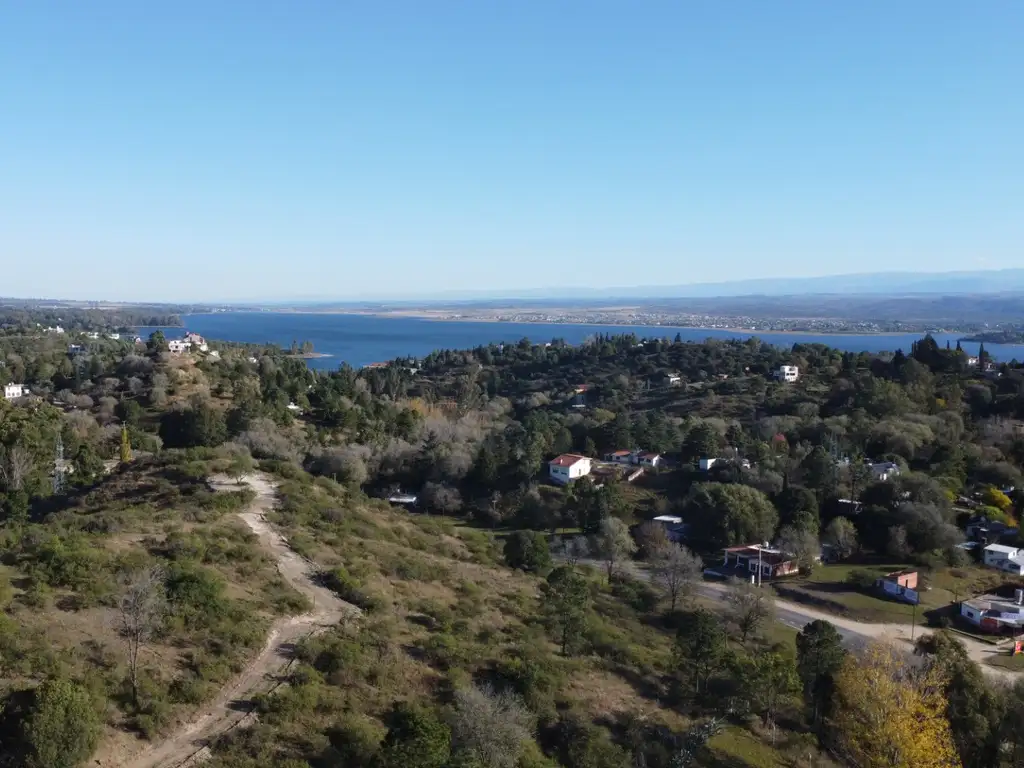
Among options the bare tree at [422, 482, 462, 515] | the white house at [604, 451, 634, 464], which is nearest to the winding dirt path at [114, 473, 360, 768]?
the bare tree at [422, 482, 462, 515]

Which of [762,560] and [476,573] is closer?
[476,573]

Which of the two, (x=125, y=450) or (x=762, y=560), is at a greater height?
(x=125, y=450)

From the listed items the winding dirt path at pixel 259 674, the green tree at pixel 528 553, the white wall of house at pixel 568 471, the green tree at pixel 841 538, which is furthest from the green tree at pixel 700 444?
the winding dirt path at pixel 259 674

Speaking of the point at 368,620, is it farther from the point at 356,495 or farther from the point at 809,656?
the point at 356,495

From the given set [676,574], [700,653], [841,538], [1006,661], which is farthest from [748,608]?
[841,538]

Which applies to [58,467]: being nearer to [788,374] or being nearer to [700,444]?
[700,444]

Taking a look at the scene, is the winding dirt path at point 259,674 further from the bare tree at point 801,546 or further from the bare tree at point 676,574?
the bare tree at point 801,546
